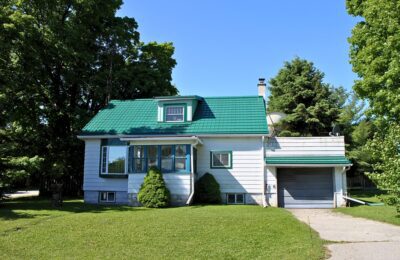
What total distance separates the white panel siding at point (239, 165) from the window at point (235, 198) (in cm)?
28

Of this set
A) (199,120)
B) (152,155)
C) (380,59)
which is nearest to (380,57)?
(380,59)

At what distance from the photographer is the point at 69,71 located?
25391 mm

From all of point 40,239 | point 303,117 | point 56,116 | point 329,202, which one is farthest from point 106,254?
point 303,117

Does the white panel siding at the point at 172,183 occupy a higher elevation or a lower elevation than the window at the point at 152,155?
lower

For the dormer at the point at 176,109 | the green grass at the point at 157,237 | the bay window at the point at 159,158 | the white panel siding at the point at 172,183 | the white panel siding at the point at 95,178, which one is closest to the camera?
the green grass at the point at 157,237

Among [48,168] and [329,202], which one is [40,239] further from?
[329,202]

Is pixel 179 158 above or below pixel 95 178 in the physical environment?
above

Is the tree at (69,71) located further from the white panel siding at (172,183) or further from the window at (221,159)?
the window at (221,159)

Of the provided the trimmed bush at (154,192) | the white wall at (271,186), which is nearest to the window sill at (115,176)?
the trimmed bush at (154,192)

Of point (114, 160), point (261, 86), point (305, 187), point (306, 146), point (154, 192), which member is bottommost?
point (154, 192)

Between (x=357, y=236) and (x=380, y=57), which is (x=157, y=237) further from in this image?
(x=380, y=57)

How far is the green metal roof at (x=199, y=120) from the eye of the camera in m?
18.8

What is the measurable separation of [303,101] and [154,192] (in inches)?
634

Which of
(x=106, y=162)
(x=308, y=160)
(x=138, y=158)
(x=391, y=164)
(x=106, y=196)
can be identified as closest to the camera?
(x=391, y=164)
